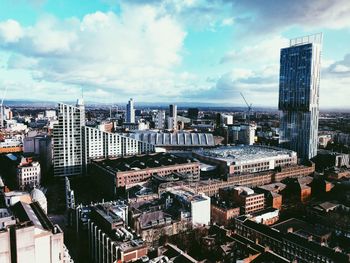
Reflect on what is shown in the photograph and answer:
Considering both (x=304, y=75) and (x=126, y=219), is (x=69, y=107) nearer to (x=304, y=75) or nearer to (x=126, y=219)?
(x=126, y=219)

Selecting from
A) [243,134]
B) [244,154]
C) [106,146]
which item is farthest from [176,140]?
[243,134]

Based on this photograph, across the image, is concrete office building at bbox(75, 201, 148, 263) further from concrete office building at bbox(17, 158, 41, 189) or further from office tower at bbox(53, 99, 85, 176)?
office tower at bbox(53, 99, 85, 176)

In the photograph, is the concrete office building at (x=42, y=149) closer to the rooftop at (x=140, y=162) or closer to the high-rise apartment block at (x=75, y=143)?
the high-rise apartment block at (x=75, y=143)

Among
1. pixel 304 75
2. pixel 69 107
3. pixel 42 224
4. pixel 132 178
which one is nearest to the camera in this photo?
pixel 42 224

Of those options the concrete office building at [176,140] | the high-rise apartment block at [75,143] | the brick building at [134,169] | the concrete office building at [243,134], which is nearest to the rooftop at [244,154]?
the brick building at [134,169]

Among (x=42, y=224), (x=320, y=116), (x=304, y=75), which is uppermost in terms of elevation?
(x=304, y=75)

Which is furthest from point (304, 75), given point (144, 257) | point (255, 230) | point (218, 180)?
point (144, 257)

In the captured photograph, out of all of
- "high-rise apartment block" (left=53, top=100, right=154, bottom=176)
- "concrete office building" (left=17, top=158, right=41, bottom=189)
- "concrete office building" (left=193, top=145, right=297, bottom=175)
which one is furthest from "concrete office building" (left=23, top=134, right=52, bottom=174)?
"concrete office building" (left=193, top=145, right=297, bottom=175)

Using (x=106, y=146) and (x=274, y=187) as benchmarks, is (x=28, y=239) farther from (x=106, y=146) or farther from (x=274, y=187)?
(x=106, y=146)
